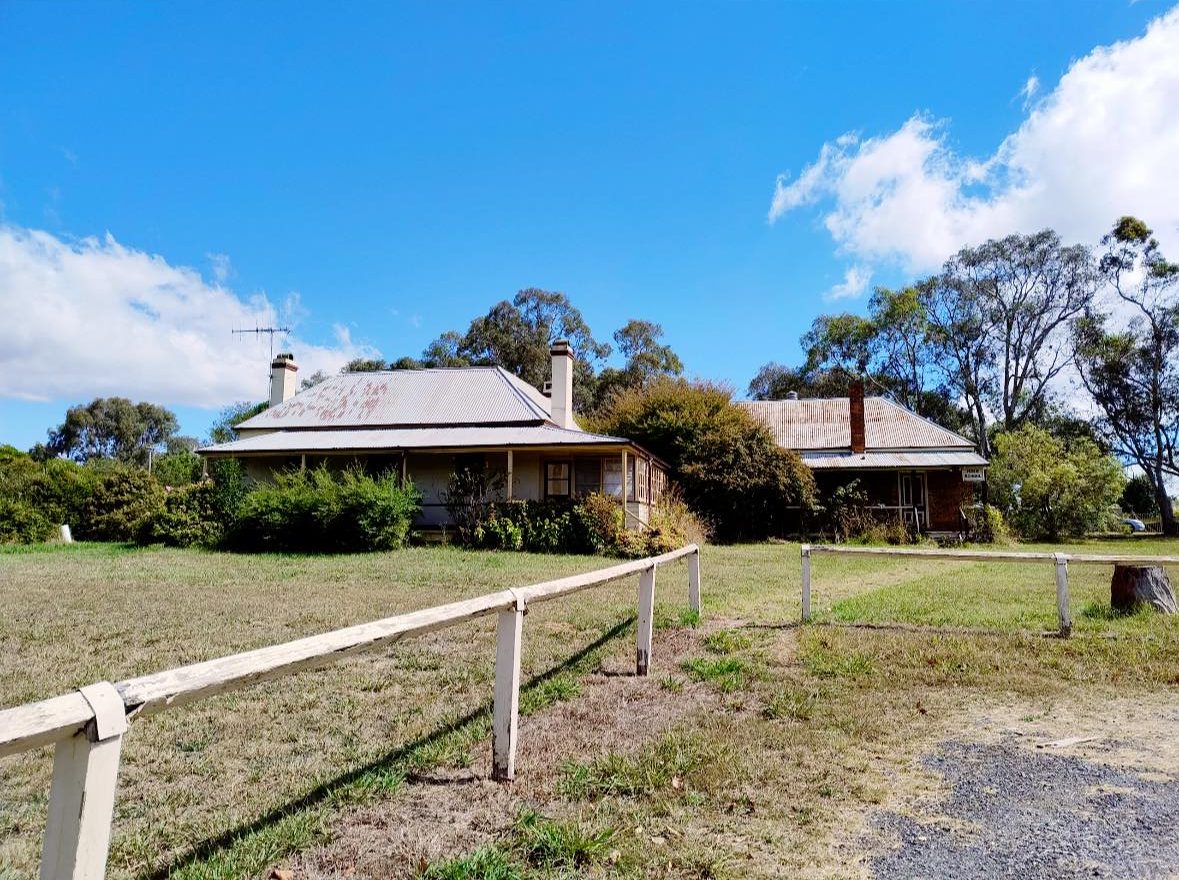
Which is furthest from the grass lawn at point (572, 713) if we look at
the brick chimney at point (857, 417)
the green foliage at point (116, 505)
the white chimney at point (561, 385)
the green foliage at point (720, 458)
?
the brick chimney at point (857, 417)

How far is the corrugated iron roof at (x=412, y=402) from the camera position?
2445 centimetres

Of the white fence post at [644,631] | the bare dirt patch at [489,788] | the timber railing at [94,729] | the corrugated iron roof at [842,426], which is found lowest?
the bare dirt patch at [489,788]

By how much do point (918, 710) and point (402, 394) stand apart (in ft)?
77.7

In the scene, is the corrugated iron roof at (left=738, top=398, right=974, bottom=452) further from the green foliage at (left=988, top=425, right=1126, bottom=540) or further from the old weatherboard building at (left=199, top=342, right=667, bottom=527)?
the old weatherboard building at (left=199, top=342, right=667, bottom=527)

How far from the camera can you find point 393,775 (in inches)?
148

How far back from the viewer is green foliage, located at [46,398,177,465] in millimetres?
70812

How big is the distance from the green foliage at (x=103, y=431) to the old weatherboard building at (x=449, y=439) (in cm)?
5547

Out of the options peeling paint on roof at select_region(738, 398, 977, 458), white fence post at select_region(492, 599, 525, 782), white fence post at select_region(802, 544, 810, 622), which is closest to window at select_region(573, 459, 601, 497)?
peeling paint on roof at select_region(738, 398, 977, 458)

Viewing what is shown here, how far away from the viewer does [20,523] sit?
21.4 metres

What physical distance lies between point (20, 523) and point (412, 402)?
12.1 metres

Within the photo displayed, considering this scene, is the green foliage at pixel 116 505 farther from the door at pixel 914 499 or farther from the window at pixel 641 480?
the door at pixel 914 499

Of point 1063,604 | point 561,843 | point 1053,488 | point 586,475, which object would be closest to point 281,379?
point 586,475

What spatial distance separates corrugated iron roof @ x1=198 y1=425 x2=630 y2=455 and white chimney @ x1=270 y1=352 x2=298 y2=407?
3.35 meters

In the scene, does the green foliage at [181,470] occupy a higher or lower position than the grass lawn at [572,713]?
higher
